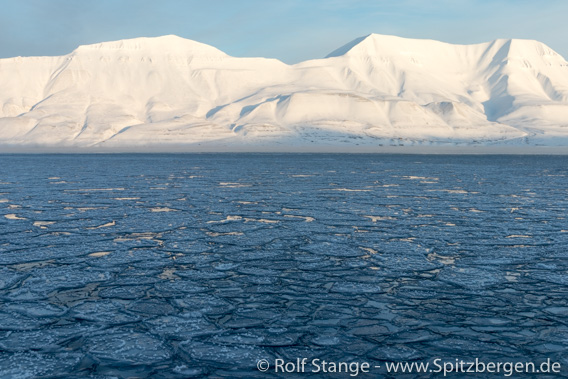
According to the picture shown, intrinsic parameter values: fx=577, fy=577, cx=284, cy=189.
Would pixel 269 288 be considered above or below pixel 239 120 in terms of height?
below

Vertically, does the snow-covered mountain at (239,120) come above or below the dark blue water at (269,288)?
above

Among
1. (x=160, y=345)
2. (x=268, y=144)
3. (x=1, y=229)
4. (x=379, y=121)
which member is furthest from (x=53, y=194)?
(x=379, y=121)

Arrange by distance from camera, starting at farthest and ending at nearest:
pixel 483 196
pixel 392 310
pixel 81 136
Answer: pixel 81 136, pixel 483 196, pixel 392 310

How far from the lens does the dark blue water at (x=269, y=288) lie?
7.09 meters

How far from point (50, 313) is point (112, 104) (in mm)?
179242

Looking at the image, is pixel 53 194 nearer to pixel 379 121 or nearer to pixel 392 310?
pixel 392 310

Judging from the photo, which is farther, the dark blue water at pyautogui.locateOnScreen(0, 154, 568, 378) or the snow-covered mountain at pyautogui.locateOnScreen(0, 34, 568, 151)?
the snow-covered mountain at pyautogui.locateOnScreen(0, 34, 568, 151)

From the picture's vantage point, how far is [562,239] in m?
14.1

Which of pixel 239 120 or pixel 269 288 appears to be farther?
pixel 239 120

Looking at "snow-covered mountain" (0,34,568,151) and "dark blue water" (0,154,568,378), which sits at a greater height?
"snow-covered mountain" (0,34,568,151)

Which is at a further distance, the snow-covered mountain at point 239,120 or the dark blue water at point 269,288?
the snow-covered mountain at point 239,120

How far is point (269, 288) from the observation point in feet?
32.2

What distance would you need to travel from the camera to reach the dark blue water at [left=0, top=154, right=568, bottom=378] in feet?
23.3

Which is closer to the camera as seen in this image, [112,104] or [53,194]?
[53,194]
